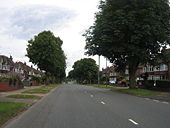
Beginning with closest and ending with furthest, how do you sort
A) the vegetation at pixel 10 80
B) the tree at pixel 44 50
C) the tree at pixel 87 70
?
1. the vegetation at pixel 10 80
2. the tree at pixel 44 50
3. the tree at pixel 87 70

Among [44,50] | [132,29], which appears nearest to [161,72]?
[44,50]

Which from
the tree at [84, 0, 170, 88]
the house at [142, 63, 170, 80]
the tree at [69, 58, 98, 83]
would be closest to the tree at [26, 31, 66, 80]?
the house at [142, 63, 170, 80]

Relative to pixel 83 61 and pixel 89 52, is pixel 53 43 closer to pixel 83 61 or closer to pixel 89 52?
pixel 89 52

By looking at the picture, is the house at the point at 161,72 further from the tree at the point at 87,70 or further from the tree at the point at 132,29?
the tree at the point at 87,70

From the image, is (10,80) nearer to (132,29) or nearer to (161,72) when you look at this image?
(132,29)

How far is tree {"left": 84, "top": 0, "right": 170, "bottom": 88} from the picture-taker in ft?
132

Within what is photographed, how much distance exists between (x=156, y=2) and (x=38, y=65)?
4368 centimetres

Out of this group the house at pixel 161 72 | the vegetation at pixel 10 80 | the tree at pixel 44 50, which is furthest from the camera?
the tree at pixel 44 50

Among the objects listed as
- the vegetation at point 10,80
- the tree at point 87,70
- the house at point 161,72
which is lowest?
the vegetation at point 10,80

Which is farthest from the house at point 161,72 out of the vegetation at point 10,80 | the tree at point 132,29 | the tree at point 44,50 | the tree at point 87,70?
the tree at point 87,70

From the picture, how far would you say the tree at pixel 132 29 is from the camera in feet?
132

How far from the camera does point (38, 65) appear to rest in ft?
258

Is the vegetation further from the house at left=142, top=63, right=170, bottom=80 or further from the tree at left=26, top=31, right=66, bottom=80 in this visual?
the house at left=142, top=63, right=170, bottom=80

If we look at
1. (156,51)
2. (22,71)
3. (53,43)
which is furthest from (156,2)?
(22,71)
